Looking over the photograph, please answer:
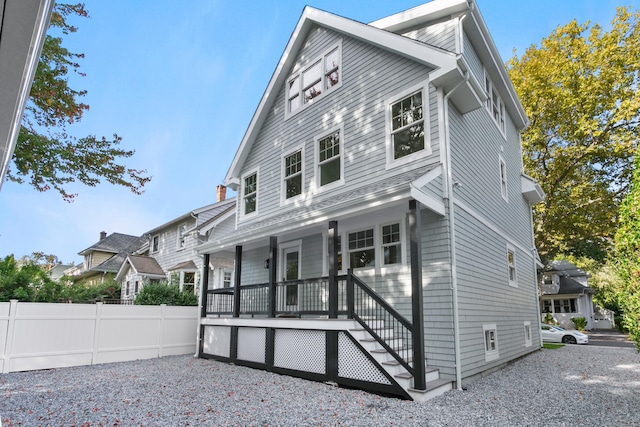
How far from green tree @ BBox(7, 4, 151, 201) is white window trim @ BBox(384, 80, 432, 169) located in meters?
8.49

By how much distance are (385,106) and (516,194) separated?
7.08 meters

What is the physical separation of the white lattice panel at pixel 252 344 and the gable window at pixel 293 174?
401 cm

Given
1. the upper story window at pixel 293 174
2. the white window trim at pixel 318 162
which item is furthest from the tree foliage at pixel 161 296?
the white window trim at pixel 318 162

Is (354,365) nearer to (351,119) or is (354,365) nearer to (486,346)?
(486,346)

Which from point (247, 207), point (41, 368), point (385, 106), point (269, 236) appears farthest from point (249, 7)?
point (41, 368)

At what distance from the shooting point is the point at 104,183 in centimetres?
1271

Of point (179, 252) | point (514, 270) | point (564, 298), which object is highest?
point (179, 252)

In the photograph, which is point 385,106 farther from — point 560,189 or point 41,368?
point 560,189

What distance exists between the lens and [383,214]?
8055 mm

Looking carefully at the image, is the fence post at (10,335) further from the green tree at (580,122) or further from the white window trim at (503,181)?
the green tree at (580,122)

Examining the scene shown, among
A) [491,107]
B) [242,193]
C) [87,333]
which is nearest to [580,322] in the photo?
[491,107]

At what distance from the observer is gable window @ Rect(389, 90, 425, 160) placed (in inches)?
340

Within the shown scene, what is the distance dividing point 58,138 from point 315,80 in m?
7.75

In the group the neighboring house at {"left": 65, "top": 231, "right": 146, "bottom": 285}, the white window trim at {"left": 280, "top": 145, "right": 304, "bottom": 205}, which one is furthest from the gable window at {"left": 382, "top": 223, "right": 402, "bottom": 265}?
the neighboring house at {"left": 65, "top": 231, "right": 146, "bottom": 285}
